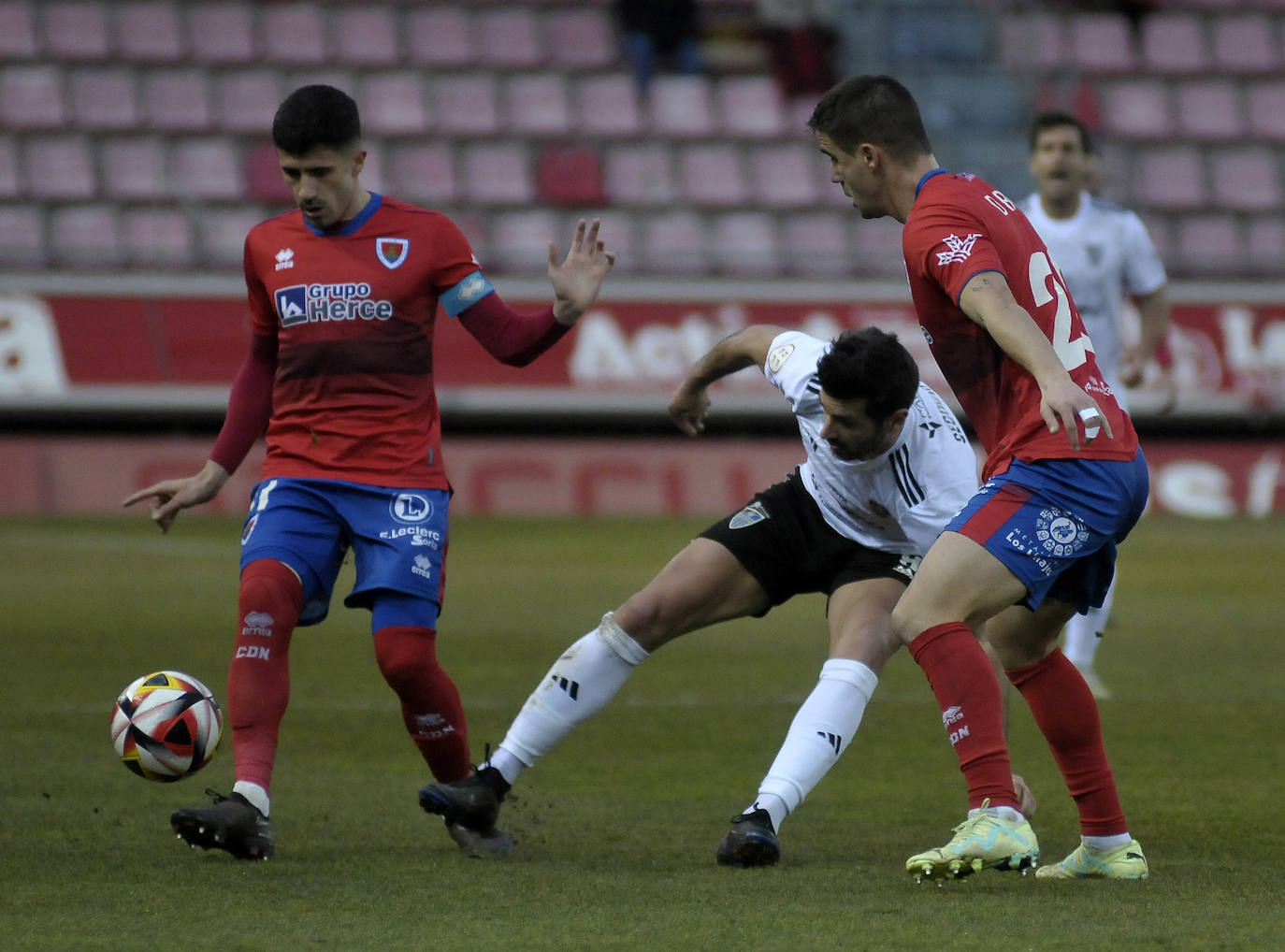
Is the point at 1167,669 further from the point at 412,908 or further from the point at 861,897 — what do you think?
the point at 412,908

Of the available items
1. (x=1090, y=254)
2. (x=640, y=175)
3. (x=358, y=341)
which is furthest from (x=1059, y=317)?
(x=640, y=175)

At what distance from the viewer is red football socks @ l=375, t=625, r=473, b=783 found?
5012mm

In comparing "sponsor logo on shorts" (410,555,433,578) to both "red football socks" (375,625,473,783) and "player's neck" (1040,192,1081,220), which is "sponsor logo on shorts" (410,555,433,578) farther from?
"player's neck" (1040,192,1081,220)

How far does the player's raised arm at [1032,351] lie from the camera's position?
395cm

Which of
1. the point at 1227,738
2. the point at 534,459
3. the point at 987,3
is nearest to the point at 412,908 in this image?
the point at 1227,738

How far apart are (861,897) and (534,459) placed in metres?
12.5

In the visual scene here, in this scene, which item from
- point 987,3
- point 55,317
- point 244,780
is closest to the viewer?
point 244,780

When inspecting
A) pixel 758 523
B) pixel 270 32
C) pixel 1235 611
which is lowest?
pixel 1235 611

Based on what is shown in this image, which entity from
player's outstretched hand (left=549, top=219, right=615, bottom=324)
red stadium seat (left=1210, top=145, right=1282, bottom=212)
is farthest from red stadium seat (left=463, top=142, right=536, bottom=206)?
player's outstretched hand (left=549, top=219, right=615, bottom=324)

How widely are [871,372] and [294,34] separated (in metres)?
15.4

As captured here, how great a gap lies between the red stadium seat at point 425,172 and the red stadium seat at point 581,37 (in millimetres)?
2070

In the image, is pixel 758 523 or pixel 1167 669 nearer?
pixel 758 523

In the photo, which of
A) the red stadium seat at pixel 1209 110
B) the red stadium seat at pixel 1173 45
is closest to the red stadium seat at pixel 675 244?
the red stadium seat at pixel 1209 110

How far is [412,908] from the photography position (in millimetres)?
4180
